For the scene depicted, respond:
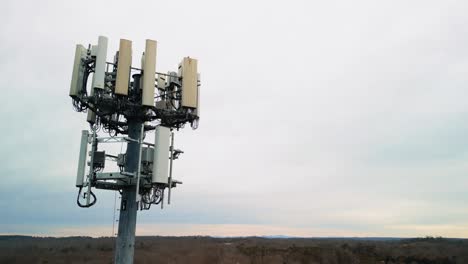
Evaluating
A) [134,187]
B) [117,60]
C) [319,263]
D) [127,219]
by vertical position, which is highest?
[117,60]

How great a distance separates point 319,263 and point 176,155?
4382 cm

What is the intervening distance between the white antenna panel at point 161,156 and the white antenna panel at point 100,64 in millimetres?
2769

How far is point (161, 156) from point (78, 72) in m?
4.98

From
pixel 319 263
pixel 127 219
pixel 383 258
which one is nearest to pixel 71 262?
pixel 319 263

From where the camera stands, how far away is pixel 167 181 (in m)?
15.3

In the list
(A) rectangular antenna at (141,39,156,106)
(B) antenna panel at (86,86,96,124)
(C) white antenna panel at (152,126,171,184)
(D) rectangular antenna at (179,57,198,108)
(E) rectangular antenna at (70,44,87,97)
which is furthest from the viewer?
(B) antenna panel at (86,86,96,124)

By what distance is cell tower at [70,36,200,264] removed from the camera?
15.1m

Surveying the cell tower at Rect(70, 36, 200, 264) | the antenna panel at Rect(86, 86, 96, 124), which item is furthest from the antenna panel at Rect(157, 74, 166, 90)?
the antenna panel at Rect(86, 86, 96, 124)

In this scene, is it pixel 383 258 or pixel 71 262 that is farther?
pixel 383 258

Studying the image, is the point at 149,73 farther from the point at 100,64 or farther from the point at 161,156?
the point at 161,156

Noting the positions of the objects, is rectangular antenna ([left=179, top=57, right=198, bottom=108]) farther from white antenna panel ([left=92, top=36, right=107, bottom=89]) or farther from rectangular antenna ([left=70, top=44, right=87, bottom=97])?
rectangular antenna ([left=70, top=44, right=87, bottom=97])

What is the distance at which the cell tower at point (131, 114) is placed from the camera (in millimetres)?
15094

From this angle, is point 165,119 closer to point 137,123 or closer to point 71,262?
point 137,123

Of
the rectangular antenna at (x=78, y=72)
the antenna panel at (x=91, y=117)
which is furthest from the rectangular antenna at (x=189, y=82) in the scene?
the antenna panel at (x=91, y=117)
